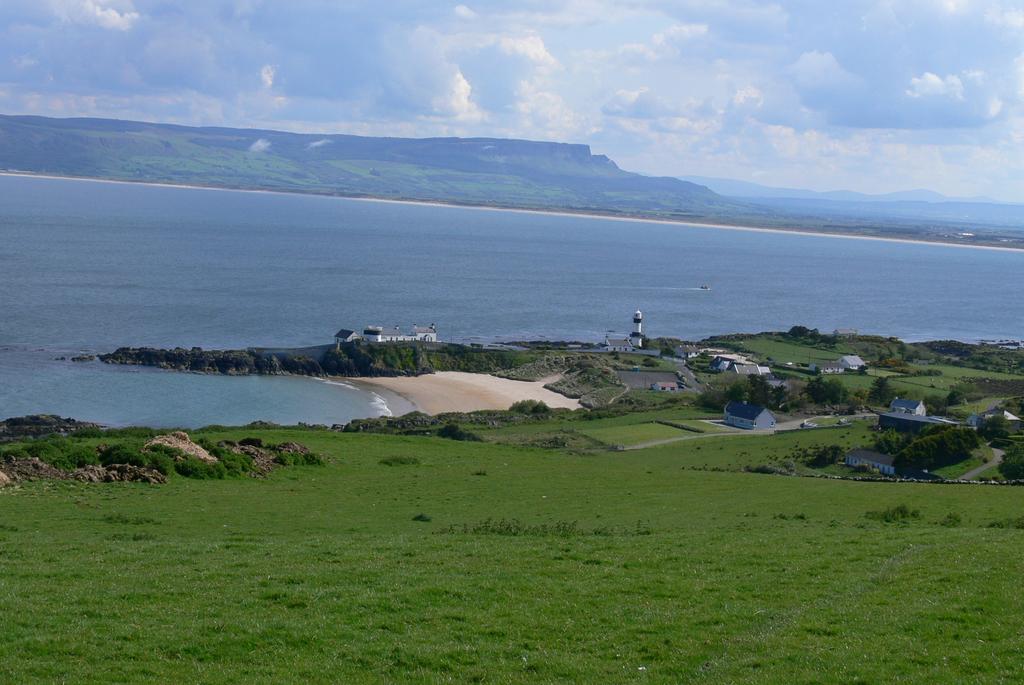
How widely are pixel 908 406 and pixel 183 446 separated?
29.6m

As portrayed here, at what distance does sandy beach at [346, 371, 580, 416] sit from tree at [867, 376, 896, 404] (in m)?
13.2

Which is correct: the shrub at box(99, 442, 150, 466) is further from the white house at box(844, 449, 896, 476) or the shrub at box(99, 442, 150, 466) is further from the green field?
the white house at box(844, 449, 896, 476)

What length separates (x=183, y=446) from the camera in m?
22.7

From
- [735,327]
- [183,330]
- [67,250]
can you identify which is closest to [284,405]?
[183,330]

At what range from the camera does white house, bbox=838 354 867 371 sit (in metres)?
59.3

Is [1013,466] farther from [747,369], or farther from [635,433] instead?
[747,369]

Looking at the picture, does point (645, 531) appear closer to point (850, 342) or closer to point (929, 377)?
point (929, 377)

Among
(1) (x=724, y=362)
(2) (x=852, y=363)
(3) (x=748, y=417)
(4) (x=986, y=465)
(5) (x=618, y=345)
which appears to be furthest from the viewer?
(5) (x=618, y=345)

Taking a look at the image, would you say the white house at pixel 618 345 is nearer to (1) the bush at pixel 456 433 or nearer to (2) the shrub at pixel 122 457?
(1) the bush at pixel 456 433

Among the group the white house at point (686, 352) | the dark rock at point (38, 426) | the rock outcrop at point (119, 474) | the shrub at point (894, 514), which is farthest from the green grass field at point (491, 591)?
the white house at point (686, 352)

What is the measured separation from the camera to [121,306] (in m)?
73.9

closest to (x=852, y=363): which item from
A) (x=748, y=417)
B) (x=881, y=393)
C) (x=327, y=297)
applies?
(x=881, y=393)

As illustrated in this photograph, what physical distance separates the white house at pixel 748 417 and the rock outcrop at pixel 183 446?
2204cm

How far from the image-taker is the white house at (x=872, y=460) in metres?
28.5
